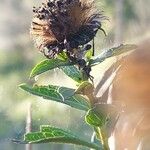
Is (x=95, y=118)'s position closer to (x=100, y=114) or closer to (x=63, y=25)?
(x=100, y=114)

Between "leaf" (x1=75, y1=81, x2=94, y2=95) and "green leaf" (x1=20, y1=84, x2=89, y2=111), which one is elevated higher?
"leaf" (x1=75, y1=81, x2=94, y2=95)

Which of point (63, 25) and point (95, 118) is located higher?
point (63, 25)

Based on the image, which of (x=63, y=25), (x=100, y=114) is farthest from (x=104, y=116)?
(x=63, y=25)

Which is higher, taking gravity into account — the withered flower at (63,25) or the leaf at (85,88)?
the withered flower at (63,25)

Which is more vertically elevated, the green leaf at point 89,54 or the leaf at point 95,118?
the green leaf at point 89,54

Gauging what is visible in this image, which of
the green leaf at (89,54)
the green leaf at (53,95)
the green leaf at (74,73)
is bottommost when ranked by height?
the green leaf at (53,95)

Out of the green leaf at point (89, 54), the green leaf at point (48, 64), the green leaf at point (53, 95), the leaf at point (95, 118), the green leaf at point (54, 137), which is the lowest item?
the green leaf at point (54, 137)
